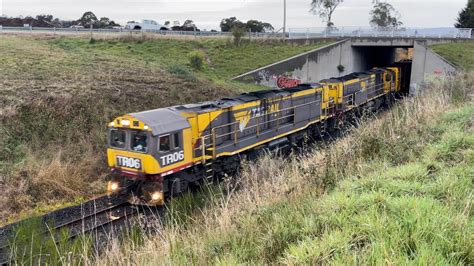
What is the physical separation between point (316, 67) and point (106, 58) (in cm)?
1800

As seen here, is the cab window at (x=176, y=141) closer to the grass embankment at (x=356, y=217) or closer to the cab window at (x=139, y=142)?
the cab window at (x=139, y=142)

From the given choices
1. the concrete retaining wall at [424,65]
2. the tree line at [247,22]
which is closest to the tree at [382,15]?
the tree line at [247,22]

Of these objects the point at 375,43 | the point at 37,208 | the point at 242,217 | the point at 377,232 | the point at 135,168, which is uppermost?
the point at 375,43

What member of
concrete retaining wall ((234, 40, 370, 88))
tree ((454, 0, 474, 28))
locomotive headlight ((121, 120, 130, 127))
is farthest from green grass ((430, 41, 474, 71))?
locomotive headlight ((121, 120, 130, 127))

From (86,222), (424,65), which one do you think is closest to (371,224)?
(86,222)

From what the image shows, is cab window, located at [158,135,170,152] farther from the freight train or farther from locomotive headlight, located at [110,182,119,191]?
locomotive headlight, located at [110,182,119,191]

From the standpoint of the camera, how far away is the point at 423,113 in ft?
41.2

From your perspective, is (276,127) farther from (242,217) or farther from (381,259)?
(381,259)

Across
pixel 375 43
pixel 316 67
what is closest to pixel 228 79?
pixel 316 67

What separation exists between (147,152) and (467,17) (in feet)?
179

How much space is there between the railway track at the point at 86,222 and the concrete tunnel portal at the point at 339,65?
67.7 feet

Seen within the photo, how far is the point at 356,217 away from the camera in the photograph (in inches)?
191

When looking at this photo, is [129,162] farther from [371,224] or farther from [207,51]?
[207,51]

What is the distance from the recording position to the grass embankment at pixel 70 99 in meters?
13.2
